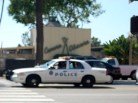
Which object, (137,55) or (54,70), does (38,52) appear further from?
(137,55)

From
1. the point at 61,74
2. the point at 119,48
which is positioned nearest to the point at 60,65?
the point at 61,74

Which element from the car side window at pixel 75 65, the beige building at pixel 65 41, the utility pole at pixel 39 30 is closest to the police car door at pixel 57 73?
the car side window at pixel 75 65

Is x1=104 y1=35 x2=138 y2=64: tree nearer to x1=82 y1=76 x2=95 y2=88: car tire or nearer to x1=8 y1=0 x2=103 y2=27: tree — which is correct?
x1=8 y1=0 x2=103 y2=27: tree

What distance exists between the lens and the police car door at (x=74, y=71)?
90.4 ft

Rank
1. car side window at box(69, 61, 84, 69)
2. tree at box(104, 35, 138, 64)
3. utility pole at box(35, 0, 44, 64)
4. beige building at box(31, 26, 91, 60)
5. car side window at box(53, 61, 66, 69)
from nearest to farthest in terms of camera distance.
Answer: car side window at box(53, 61, 66, 69) → car side window at box(69, 61, 84, 69) → utility pole at box(35, 0, 44, 64) → beige building at box(31, 26, 91, 60) → tree at box(104, 35, 138, 64)

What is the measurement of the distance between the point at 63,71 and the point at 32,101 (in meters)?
9.02

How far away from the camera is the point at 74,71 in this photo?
27609 millimetres

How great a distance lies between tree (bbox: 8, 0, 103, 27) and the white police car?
543 inches

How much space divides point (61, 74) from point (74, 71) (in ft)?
2.48

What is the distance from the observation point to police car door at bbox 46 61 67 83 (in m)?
27.2

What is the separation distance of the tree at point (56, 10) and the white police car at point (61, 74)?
543 inches

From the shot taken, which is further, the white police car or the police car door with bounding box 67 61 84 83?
the police car door with bounding box 67 61 84 83

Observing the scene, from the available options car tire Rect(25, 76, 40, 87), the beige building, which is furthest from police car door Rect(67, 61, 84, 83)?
the beige building

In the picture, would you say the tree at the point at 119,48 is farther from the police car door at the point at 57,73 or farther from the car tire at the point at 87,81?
the police car door at the point at 57,73
